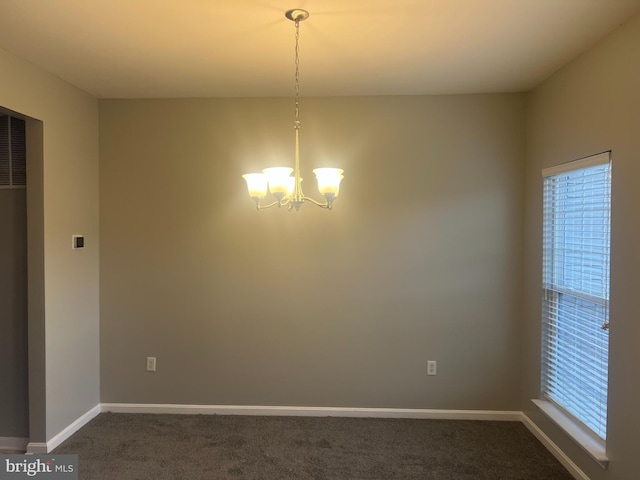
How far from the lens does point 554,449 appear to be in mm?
2689

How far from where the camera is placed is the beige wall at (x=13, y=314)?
2.77 m

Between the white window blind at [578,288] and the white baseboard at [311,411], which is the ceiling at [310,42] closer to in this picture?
the white window blind at [578,288]

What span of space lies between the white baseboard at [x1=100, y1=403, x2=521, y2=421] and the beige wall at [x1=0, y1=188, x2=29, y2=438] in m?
0.62

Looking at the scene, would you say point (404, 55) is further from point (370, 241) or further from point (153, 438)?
point (153, 438)

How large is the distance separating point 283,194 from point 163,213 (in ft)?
5.57

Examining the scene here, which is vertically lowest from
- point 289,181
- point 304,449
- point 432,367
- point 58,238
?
point 304,449

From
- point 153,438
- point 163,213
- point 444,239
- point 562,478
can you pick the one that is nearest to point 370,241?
point 444,239

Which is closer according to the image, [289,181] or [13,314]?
[289,181]

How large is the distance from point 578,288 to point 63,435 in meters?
3.62

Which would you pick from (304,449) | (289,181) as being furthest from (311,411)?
(289,181)

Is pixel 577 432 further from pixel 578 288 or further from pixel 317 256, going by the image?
pixel 317 256

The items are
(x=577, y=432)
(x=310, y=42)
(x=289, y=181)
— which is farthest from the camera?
(x=577, y=432)
